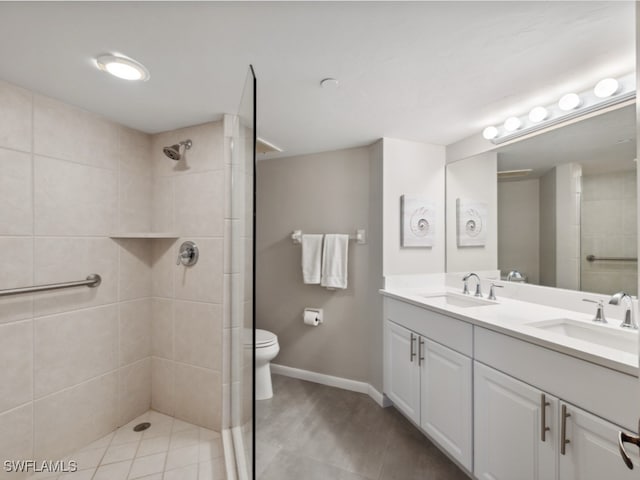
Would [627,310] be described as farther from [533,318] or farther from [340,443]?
[340,443]

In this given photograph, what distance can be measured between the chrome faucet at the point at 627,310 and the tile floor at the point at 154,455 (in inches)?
81.0

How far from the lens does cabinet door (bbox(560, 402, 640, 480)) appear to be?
0.89 meters

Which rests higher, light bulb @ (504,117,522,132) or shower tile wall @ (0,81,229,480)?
light bulb @ (504,117,522,132)

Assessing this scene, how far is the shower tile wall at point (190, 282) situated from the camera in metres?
1.82

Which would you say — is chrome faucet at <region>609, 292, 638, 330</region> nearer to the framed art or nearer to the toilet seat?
the framed art

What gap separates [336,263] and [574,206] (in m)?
1.55

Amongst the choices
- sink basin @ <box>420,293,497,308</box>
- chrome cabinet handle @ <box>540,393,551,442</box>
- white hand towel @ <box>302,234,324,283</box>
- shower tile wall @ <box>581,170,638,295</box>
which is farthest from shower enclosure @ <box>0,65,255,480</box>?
shower tile wall @ <box>581,170,638,295</box>

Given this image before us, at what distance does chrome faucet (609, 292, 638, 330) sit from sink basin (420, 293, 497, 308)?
55 cm

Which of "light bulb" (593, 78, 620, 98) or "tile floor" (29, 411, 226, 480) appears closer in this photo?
"light bulb" (593, 78, 620, 98)

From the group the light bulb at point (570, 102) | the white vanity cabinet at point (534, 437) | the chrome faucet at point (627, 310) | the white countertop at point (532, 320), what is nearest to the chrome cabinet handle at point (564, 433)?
the white vanity cabinet at point (534, 437)

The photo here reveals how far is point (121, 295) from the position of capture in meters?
1.89

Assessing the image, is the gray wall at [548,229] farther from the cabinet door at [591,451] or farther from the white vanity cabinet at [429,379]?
the cabinet door at [591,451]

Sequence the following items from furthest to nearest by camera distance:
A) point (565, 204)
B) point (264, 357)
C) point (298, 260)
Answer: point (298, 260) < point (264, 357) < point (565, 204)

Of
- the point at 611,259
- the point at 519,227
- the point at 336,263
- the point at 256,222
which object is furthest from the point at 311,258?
the point at 611,259
